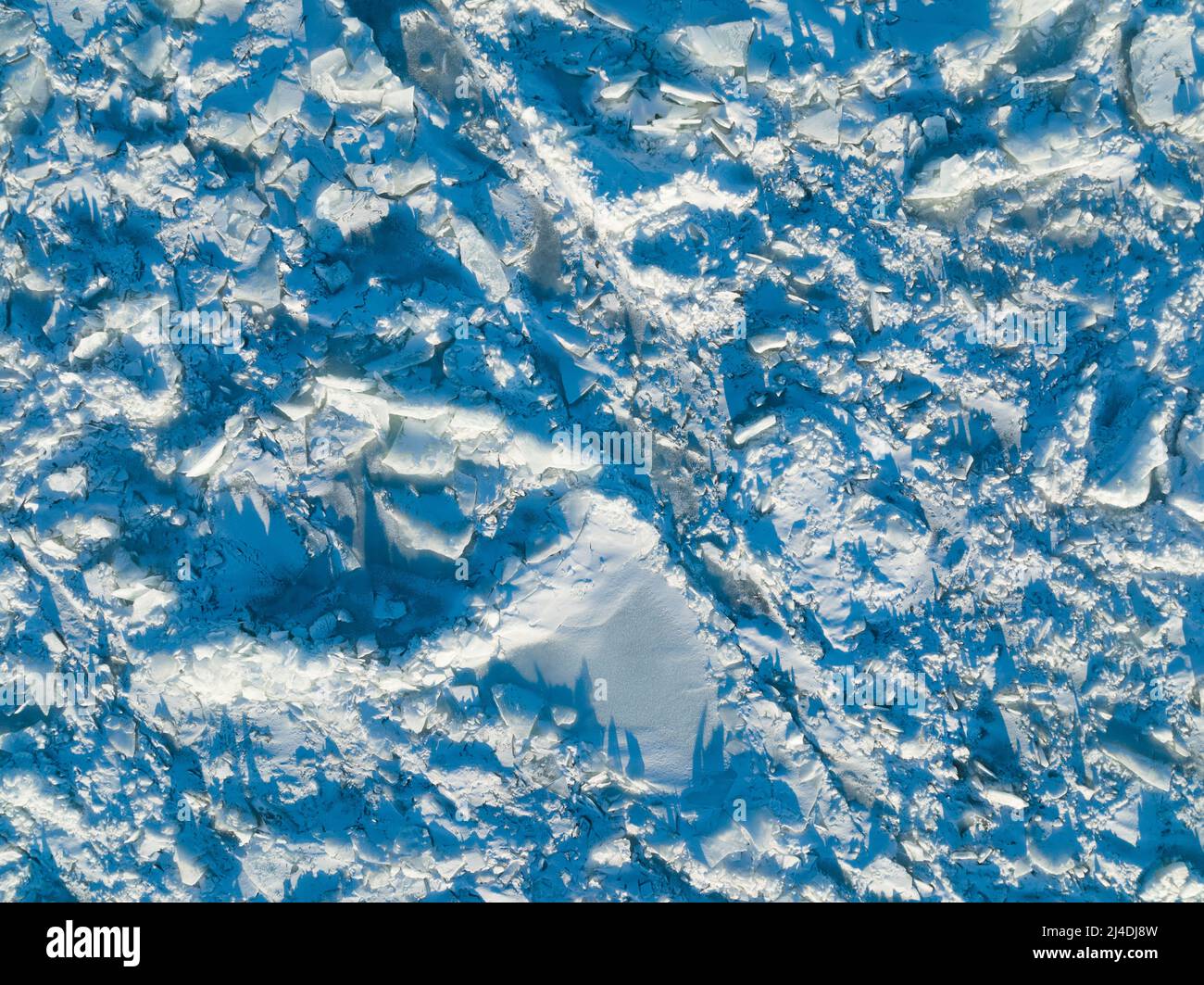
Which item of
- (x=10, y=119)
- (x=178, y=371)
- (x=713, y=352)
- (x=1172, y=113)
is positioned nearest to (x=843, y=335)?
(x=713, y=352)

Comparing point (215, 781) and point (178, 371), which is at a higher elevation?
point (178, 371)

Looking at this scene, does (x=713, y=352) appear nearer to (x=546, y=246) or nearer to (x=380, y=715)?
(x=546, y=246)

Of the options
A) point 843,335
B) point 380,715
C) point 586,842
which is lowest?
point 586,842

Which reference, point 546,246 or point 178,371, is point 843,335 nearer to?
point 546,246

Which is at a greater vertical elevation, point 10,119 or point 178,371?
point 10,119
